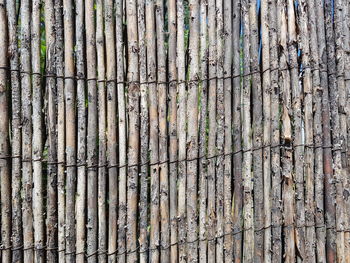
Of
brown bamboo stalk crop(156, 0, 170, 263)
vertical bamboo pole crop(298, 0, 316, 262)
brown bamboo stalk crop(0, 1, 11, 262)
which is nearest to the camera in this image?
brown bamboo stalk crop(0, 1, 11, 262)

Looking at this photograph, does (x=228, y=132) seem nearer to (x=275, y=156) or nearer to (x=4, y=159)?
(x=275, y=156)

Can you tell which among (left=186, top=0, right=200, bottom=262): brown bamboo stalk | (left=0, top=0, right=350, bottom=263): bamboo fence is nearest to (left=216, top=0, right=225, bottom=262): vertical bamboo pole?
(left=0, top=0, right=350, bottom=263): bamboo fence

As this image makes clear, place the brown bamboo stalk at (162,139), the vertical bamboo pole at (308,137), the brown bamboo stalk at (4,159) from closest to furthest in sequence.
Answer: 1. the brown bamboo stalk at (4,159)
2. the brown bamboo stalk at (162,139)
3. the vertical bamboo pole at (308,137)

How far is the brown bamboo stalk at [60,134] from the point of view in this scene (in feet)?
6.43

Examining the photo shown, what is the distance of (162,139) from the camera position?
2.05 meters

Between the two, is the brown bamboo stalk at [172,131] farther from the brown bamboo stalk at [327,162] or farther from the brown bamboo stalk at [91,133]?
the brown bamboo stalk at [327,162]

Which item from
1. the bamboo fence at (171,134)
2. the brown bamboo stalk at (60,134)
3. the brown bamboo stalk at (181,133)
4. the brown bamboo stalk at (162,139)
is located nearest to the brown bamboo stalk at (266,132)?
the bamboo fence at (171,134)

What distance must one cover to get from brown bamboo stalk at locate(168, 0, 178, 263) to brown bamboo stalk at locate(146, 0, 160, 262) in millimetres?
84

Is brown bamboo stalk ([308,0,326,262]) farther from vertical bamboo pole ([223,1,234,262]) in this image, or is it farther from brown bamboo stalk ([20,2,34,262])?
brown bamboo stalk ([20,2,34,262])

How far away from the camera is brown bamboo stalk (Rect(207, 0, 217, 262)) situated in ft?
6.73

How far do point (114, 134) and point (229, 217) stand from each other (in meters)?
0.85

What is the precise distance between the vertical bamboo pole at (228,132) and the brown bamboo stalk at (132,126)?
54 cm

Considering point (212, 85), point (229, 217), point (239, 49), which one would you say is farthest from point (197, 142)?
point (239, 49)

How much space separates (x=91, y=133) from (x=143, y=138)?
11.9 inches
